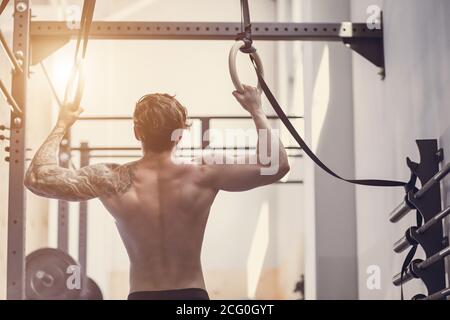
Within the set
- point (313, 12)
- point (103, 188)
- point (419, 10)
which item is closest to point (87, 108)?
point (313, 12)

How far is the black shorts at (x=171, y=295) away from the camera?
2498 mm

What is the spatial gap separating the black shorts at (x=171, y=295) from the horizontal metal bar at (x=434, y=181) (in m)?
1.05

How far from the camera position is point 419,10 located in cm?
366

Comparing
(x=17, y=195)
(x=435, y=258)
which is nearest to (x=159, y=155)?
(x=17, y=195)

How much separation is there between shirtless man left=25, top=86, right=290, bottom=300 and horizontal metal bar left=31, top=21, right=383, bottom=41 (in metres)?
1.64

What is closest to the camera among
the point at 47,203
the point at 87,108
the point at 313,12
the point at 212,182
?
the point at 212,182

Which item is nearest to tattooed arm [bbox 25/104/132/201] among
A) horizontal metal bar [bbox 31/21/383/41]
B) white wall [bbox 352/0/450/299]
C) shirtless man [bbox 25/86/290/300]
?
shirtless man [bbox 25/86/290/300]

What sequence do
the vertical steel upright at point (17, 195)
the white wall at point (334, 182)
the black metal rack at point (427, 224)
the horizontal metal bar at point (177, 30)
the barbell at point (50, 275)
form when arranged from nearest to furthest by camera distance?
the black metal rack at point (427, 224), the vertical steel upright at point (17, 195), the horizontal metal bar at point (177, 30), the white wall at point (334, 182), the barbell at point (50, 275)

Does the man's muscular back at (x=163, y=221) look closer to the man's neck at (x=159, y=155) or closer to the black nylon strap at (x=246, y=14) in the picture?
the man's neck at (x=159, y=155)

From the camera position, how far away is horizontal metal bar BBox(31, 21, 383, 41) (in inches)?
170

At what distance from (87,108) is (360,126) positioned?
427 cm

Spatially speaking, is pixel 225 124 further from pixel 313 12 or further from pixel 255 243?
pixel 313 12

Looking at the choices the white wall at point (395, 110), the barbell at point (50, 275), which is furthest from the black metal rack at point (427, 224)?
the barbell at point (50, 275)

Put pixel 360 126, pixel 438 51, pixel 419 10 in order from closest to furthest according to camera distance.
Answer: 1. pixel 438 51
2. pixel 419 10
3. pixel 360 126
